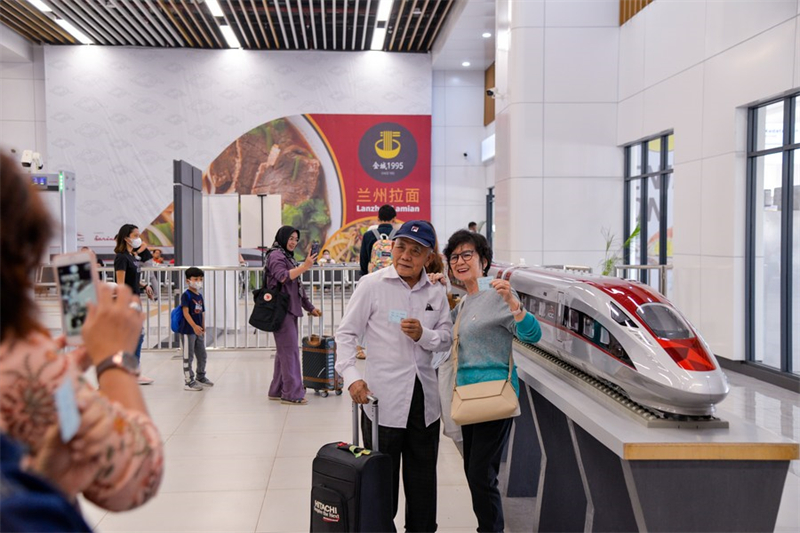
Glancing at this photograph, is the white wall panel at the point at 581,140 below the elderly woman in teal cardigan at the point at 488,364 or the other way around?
the other way around

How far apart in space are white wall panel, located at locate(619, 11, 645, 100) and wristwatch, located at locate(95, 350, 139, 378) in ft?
35.4

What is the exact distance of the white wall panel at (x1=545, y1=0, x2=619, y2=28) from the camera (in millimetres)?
11281

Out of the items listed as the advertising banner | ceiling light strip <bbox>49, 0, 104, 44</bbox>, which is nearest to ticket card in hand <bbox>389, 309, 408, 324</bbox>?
ceiling light strip <bbox>49, 0, 104, 44</bbox>

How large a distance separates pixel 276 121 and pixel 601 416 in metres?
17.5

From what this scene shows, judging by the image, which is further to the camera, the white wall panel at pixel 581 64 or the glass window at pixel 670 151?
the white wall panel at pixel 581 64

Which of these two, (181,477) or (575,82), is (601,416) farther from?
(575,82)

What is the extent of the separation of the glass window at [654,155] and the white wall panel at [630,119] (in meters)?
0.25

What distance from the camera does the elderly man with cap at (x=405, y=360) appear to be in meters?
3.18

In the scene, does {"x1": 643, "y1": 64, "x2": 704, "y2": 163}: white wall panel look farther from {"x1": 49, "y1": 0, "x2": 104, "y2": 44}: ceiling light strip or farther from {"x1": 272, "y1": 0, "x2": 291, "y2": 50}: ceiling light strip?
{"x1": 49, "y1": 0, "x2": 104, "y2": 44}: ceiling light strip

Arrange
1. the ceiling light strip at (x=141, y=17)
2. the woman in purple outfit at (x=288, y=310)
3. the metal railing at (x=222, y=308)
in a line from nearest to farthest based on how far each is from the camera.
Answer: the woman in purple outfit at (x=288, y=310) → the metal railing at (x=222, y=308) → the ceiling light strip at (x=141, y=17)

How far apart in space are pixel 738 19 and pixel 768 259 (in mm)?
2828

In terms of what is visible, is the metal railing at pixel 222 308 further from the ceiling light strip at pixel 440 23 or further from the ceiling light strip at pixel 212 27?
the ceiling light strip at pixel 440 23

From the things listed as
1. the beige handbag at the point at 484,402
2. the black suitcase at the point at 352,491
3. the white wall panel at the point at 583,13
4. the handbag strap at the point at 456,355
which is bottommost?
the black suitcase at the point at 352,491

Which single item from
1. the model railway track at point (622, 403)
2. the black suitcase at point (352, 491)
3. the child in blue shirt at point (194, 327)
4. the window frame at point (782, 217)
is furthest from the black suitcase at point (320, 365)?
the window frame at point (782, 217)
